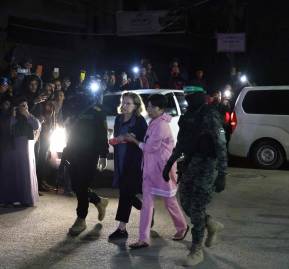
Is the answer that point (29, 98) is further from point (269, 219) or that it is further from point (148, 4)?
point (148, 4)

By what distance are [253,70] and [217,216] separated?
67.2 ft

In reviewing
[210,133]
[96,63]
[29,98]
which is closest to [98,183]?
[29,98]

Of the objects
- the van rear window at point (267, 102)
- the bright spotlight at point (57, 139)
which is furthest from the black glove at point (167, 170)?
the van rear window at point (267, 102)

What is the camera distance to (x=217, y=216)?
823cm

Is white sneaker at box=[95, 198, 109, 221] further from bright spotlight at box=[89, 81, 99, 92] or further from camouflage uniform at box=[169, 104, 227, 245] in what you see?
camouflage uniform at box=[169, 104, 227, 245]

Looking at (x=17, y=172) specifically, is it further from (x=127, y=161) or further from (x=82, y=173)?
(x=127, y=161)

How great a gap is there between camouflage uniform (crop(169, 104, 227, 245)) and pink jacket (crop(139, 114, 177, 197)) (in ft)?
1.48

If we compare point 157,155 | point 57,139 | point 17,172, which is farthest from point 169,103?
point 157,155

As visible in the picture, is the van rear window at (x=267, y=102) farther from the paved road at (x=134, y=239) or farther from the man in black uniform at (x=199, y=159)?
the man in black uniform at (x=199, y=159)

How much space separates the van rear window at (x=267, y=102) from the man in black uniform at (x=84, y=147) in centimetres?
694

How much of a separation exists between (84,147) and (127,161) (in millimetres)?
560

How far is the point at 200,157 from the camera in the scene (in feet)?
19.6

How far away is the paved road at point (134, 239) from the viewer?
6.04 meters

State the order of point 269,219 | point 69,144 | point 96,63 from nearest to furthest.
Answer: point 69,144 < point 269,219 < point 96,63
